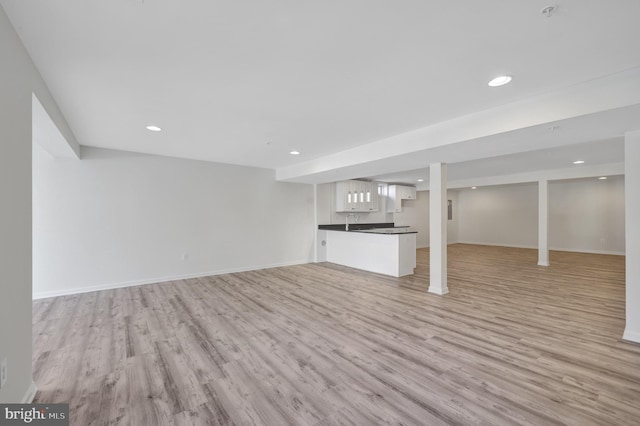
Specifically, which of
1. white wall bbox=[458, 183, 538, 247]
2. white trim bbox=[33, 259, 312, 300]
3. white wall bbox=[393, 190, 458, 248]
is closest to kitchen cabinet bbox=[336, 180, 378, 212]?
white wall bbox=[393, 190, 458, 248]

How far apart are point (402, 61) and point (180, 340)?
335 centimetres

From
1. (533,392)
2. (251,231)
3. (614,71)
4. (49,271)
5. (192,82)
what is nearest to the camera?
(533,392)

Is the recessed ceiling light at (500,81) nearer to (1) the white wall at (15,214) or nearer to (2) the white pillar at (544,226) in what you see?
(1) the white wall at (15,214)

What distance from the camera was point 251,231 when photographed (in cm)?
627

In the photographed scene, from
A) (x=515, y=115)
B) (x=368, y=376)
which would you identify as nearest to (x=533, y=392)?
(x=368, y=376)

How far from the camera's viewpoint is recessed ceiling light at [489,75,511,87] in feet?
7.19

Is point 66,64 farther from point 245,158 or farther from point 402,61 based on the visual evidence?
point 245,158

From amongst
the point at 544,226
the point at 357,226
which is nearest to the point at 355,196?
the point at 357,226

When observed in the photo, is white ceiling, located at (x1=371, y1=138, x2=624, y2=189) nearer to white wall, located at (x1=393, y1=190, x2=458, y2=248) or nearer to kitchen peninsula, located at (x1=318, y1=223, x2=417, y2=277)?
kitchen peninsula, located at (x1=318, y1=223, x2=417, y2=277)

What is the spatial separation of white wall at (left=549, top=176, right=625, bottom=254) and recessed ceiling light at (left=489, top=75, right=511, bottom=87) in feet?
29.0

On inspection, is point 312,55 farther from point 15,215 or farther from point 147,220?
point 147,220

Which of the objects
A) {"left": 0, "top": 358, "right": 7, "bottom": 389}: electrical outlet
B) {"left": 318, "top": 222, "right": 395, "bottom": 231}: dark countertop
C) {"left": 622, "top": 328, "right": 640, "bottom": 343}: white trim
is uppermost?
{"left": 318, "top": 222, "right": 395, "bottom": 231}: dark countertop

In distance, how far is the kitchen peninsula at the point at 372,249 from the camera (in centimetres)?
561

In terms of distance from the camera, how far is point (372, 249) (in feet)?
20.0
